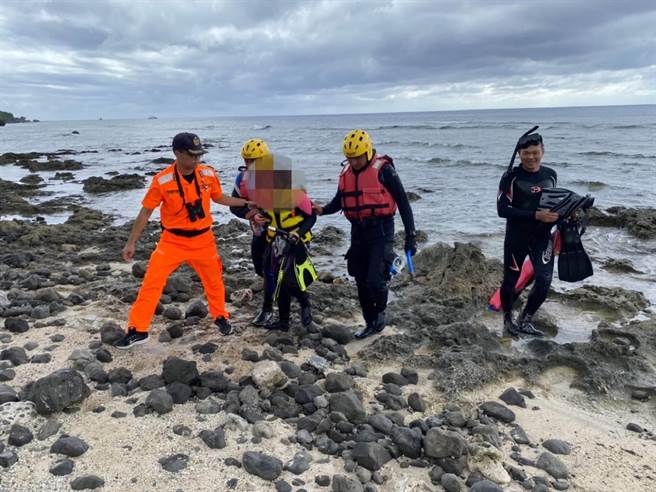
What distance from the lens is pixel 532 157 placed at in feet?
18.1

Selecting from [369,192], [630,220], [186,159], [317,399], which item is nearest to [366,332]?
[369,192]

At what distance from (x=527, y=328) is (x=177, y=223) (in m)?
4.41

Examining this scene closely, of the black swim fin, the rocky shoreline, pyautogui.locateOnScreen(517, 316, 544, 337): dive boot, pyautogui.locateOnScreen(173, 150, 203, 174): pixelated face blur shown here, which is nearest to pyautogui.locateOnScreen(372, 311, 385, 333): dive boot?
the rocky shoreline

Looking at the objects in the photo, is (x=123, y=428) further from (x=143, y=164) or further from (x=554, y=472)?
(x=143, y=164)

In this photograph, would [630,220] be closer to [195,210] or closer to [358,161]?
[358,161]

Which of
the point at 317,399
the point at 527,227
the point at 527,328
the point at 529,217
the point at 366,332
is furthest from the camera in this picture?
the point at 527,328

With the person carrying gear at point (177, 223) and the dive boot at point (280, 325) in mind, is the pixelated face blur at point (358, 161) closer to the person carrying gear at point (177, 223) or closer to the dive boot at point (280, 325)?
the person carrying gear at point (177, 223)

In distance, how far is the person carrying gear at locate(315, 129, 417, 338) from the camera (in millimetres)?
5512

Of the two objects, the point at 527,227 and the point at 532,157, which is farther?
the point at 527,227

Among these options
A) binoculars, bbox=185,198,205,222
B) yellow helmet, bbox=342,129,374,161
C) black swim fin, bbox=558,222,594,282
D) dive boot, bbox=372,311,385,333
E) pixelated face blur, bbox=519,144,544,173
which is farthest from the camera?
dive boot, bbox=372,311,385,333

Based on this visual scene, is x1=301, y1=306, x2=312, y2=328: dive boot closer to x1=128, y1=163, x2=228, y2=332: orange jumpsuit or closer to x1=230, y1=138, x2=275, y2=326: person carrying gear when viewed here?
x1=230, y1=138, x2=275, y2=326: person carrying gear

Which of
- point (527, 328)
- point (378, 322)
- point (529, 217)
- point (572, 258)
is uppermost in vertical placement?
point (529, 217)

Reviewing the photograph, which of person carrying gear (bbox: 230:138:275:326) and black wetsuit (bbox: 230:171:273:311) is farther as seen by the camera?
black wetsuit (bbox: 230:171:273:311)

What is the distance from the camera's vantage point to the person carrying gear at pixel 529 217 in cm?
556
